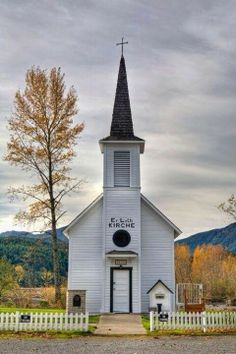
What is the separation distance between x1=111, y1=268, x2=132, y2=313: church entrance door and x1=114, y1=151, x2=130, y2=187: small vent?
464 centimetres

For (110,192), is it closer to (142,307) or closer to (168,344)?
(142,307)

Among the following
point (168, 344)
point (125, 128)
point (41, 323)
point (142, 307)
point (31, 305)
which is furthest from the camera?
point (31, 305)

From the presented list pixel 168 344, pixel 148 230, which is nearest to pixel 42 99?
pixel 148 230

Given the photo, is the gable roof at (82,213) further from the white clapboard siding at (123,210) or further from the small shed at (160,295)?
the small shed at (160,295)

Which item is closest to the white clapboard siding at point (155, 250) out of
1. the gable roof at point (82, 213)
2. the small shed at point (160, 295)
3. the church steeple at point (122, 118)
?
the small shed at point (160, 295)

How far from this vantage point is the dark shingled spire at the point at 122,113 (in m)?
27.5

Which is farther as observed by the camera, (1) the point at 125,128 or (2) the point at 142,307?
(1) the point at 125,128

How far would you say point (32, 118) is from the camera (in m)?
29.4

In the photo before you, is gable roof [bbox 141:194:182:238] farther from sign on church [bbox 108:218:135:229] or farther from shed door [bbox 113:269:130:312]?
shed door [bbox 113:269:130:312]

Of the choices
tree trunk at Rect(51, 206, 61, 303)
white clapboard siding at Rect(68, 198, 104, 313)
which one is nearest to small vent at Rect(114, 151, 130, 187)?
white clapboard siding at Rect(68, 198, 104, 313)

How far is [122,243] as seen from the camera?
26188 mm

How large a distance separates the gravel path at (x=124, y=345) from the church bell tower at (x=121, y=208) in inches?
365

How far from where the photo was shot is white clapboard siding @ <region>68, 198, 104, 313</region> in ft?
86.0

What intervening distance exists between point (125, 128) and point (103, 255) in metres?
7.15
